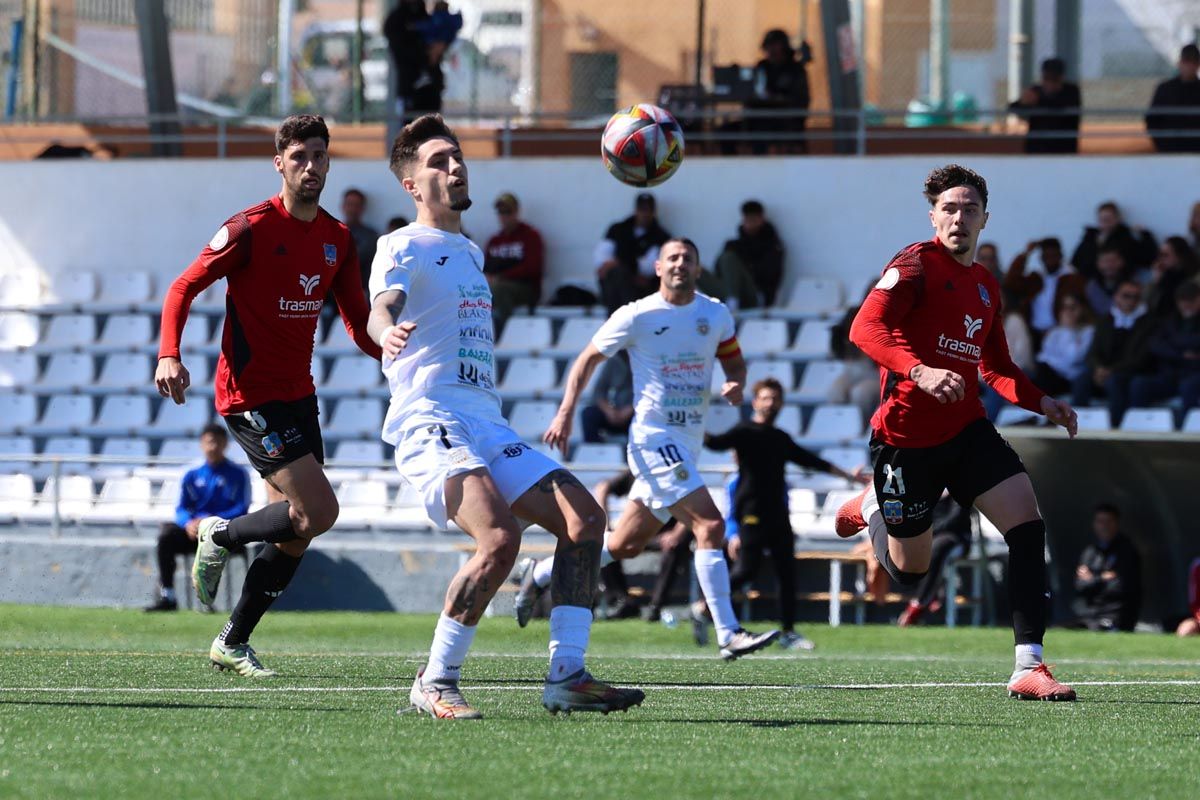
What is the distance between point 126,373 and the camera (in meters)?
19.8

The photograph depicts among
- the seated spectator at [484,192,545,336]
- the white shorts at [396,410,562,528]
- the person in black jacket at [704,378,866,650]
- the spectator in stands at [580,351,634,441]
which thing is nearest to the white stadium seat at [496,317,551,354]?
the seated spectator at [484,192,545,336]

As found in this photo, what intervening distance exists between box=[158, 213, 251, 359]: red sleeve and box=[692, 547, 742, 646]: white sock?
3603 mm

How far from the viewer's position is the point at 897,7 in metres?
22.0

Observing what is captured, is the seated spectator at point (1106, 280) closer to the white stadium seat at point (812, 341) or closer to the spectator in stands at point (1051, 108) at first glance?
the spectator in stands at point (1051, 108)

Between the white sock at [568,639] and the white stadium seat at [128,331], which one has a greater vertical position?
the white stadium seat at [128,331]

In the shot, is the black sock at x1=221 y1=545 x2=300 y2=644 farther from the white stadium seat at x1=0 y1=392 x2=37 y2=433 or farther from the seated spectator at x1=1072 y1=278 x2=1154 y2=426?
the white stadium seat at x1=0 y1=392 x2=37 y2=433

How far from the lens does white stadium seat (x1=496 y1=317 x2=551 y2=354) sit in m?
18.9

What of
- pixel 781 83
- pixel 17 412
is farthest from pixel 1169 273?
pixel 17 412

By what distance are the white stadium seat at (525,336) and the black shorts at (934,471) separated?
1112cm

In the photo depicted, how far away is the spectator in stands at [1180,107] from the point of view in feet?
64.0

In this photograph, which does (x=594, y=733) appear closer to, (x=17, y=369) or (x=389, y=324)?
(x=389, y=324)

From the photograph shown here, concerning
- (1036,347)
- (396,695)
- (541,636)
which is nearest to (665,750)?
(396,695)

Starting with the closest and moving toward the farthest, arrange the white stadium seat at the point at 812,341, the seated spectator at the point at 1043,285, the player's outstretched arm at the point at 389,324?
the player's outstretched arm at the point at 389,324, the seated spectator at the point at 1043,285, the white stadium seat at the point at 812,341

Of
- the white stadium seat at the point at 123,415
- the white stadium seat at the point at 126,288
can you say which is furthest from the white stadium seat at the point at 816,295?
the white stadium seat at the point at 126,288
